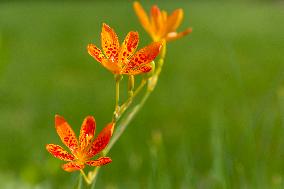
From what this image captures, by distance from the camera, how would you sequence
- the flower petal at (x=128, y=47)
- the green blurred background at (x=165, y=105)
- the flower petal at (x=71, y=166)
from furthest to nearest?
the green blurred background at (x=165, y=105) → the flower petal at (x=128, y=47) → the flower petal at (x=71, y=166)

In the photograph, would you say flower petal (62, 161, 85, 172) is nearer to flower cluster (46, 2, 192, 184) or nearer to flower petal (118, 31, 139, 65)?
flower cluster (46, 2, 192, 184)

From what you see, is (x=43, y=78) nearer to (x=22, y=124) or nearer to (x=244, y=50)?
(x=22, y=124)

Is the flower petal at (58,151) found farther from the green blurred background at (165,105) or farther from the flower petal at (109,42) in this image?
the green blurred background at (165,105)

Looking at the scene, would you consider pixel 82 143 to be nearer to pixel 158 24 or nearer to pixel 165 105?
pixel 158 24

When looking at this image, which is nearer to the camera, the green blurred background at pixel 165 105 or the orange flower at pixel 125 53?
the orange flower at pixel 125 53

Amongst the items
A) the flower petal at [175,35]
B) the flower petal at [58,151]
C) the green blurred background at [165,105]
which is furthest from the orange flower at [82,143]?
the green blurred background at [165,105]

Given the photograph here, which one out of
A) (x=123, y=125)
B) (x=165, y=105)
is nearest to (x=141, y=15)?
(x=123, y=125)

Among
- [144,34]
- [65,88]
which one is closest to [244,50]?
[144,34]

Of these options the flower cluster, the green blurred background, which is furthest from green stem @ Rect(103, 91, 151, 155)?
the green blurred background
